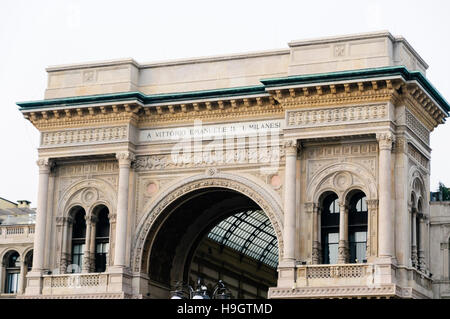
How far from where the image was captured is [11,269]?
2466 inches

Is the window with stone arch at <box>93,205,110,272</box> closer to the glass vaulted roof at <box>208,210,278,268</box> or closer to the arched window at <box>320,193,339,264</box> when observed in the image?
the arched window at <box>320,193,339,264</box>

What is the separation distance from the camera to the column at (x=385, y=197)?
44.5 meters

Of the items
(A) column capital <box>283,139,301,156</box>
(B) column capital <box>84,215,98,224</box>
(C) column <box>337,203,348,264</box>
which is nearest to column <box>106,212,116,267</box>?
(B) column capital <box>84,215,98,224</box>

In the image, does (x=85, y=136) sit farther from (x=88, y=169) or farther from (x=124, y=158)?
(x=124, y=158)

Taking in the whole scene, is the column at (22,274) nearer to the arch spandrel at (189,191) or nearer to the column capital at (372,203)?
the arch spandrel at (189,191)

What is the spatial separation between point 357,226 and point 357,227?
6cm

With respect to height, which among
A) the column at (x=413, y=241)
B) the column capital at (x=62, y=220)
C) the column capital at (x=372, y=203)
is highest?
the column capital at (x=62, y=220)

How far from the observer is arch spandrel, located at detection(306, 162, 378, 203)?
4600 cm

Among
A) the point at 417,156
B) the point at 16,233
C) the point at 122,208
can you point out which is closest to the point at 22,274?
the point at 16,233

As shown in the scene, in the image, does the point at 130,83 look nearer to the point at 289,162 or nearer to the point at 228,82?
the point at 228,82

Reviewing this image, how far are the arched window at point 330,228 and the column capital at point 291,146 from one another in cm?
244

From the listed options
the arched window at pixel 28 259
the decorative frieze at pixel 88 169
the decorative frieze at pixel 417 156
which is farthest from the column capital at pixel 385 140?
the arched window at pixel 28 259

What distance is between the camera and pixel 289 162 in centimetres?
4700
